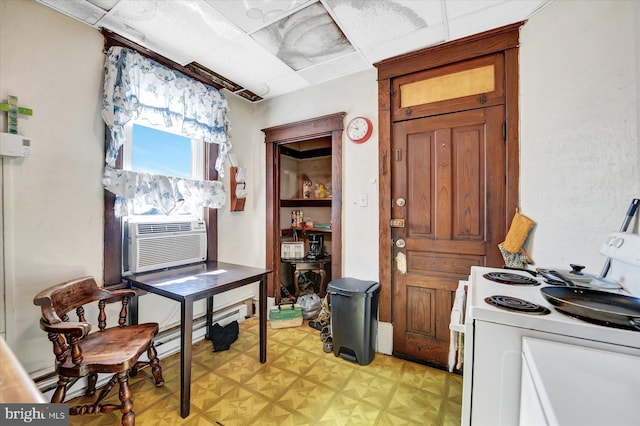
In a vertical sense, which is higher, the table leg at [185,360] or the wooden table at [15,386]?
the wooden table at [15,386]

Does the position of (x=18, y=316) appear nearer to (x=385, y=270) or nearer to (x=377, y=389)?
(x=377, y=389)

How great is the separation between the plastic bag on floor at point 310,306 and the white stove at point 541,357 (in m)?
2.11

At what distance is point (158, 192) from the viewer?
2.19 meters

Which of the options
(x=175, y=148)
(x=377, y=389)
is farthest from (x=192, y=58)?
(x=377, y=389)

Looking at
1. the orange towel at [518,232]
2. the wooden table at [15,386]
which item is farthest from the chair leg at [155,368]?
the orange towel at [518,232]

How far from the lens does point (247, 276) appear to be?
6.65 feet

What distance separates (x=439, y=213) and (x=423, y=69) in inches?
48.4

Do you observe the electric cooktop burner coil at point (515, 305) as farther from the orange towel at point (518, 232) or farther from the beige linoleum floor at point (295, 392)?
the beige linoleum floor at point (295, 392)

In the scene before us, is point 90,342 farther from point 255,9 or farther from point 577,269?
point 577,269

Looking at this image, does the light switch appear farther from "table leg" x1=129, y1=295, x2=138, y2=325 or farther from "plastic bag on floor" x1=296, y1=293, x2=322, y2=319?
"table leg" x1=129, y1=295, x2=138, y2=325

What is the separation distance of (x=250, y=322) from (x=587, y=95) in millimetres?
3385

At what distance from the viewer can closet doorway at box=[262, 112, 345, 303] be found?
2639 mm

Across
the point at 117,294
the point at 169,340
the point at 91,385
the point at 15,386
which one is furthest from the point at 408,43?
the point at 91,385

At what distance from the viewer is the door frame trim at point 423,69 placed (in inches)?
72.9
